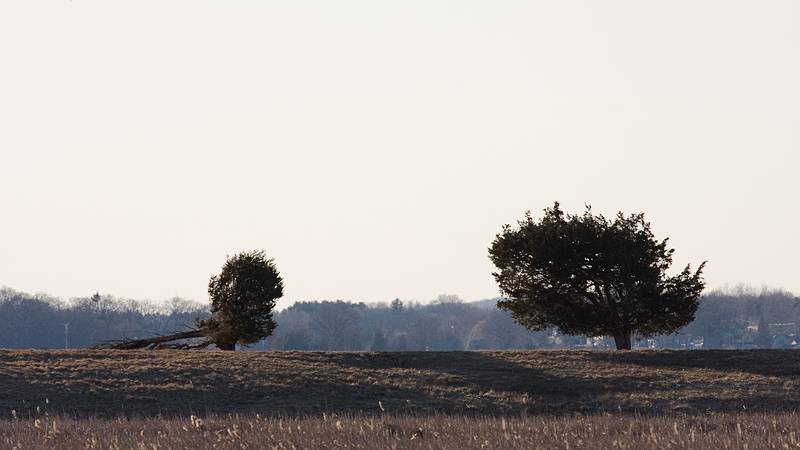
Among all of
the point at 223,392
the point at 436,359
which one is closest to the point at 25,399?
the point at 223,392

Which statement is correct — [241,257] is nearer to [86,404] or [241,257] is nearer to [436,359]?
[436,359]

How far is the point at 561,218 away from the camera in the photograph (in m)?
53.9

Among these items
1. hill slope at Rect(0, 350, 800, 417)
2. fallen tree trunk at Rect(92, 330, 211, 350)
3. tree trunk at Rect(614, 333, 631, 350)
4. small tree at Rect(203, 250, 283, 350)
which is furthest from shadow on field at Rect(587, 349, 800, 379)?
fallen tree trunk at Rect(92, 330, 211, 350)

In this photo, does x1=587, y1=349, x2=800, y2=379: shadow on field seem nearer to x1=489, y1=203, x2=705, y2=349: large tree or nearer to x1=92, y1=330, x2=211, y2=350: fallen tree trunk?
x1=489, y1=203, x2=705, y2=349: large tree

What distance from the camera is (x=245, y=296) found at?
54.9 metres

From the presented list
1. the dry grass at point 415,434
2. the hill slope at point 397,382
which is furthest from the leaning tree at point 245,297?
the dry grass at point 415,434

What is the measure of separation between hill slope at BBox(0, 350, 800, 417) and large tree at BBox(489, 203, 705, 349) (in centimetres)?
366

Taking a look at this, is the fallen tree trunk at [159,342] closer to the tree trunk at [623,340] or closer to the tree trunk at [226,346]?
the tree trunk at [226,346]

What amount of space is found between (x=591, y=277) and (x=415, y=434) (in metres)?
30.8

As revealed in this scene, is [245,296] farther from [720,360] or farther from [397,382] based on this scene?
[720,360]

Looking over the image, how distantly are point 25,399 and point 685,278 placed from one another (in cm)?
2738

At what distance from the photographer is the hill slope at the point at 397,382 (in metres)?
38.8

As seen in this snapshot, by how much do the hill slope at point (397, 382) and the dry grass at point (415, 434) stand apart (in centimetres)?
910

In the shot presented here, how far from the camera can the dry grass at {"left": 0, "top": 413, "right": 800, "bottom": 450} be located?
71.5 feet
